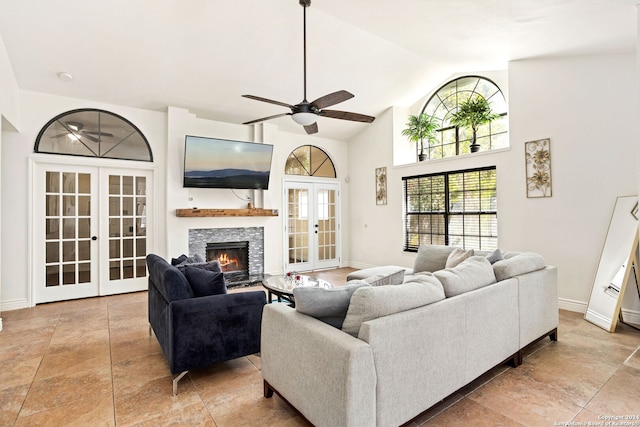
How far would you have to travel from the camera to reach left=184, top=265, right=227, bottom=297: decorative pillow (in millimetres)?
2648

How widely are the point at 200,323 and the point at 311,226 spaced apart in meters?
4.76

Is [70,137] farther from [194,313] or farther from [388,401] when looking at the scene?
[388,401]

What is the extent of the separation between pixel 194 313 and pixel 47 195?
383 centimetres

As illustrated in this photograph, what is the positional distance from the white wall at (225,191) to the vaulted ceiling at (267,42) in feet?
1.23

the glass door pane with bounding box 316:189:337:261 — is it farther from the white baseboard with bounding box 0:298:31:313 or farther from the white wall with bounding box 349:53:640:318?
the white baseboard with bounding box 0:298:31:313

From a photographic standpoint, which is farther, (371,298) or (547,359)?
(547,359)

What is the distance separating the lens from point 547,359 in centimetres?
286

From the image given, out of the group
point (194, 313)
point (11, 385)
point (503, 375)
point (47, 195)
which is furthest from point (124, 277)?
point (503, 375)

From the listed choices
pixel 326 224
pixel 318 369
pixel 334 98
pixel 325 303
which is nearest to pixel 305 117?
pixel 334 98

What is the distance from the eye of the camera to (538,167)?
176 inches

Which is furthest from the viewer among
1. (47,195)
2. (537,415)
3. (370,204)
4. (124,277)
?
(370,204)

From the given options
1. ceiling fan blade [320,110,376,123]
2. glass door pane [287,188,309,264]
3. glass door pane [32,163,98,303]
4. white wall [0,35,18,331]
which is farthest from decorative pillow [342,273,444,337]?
glass door pane [287,188,309,264]

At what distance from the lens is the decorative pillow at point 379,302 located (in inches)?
70.3

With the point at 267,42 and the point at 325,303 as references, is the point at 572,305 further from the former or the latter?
the point at 267,42
